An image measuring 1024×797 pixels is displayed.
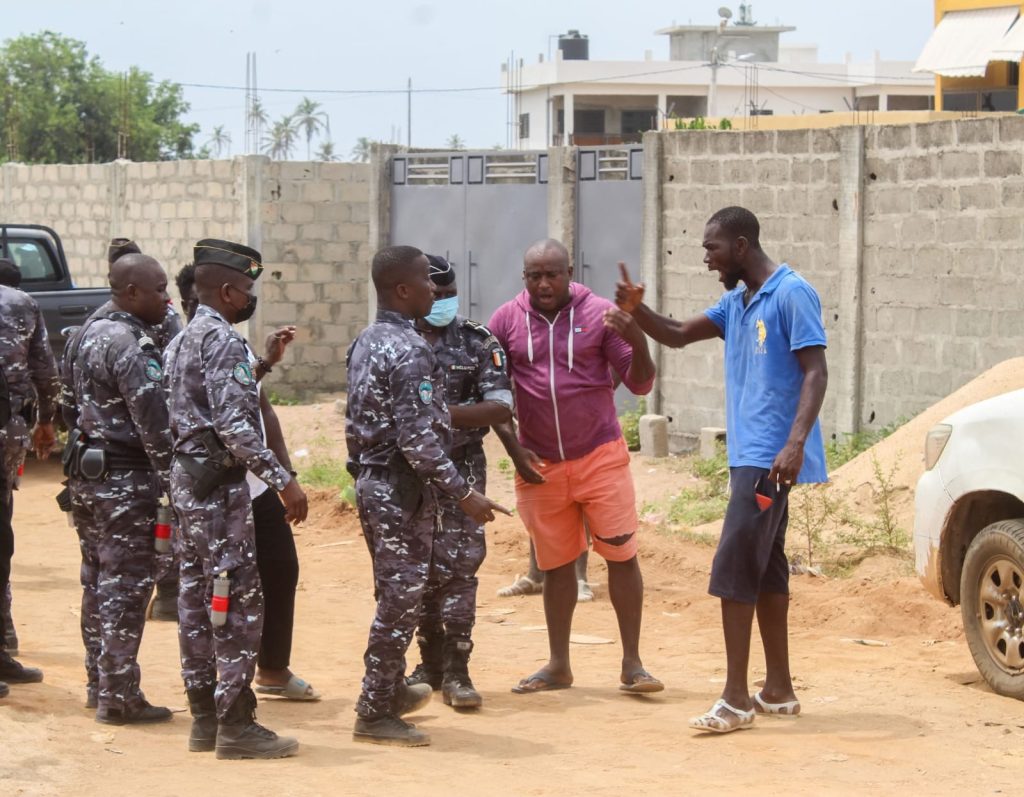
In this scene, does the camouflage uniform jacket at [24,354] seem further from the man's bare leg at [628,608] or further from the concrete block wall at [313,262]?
the concrete block wall at [313,262]

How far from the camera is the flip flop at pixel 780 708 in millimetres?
6223

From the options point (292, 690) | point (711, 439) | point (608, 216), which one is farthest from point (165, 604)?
point (608, 216)

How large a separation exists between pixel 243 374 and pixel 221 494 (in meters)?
0.43

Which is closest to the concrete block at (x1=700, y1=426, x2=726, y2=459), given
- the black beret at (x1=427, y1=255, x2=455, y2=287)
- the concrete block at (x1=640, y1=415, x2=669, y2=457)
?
the concrete block at (x1=640, y1=415, x2=669, y2=457)

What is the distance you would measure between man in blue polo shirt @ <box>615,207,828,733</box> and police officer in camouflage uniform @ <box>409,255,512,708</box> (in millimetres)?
682

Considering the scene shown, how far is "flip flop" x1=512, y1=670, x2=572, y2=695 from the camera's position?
22.2 feet

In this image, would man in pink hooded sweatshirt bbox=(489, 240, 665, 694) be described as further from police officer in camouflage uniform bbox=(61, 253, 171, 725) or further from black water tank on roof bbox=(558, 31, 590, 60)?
black water tank on roof bbox=(558, 31, 590, 60)

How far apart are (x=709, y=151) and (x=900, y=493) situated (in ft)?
14.3

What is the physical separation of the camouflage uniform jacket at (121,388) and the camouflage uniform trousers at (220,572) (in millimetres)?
356

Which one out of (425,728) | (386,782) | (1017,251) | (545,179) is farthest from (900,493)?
(545,179)

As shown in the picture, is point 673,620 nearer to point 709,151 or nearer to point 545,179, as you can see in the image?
point 709,151

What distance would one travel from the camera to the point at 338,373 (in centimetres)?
1783

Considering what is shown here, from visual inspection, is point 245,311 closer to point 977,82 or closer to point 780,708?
point 780,708

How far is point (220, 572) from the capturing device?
5508mm
